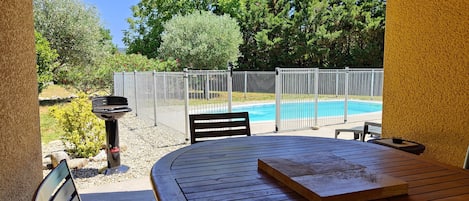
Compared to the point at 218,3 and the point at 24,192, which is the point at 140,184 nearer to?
the point at 24,192

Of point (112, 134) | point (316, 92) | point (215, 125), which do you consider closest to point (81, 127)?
point (112, 134)

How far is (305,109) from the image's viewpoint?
6.97 meters

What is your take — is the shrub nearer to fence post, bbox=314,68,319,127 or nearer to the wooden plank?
the wooden plank

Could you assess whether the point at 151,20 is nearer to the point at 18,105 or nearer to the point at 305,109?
the point at 305,109

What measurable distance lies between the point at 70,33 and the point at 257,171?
1092 cm

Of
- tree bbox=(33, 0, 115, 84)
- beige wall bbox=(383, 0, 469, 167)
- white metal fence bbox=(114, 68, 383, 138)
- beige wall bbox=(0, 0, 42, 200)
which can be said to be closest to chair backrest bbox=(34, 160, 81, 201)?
beige wall bbox=(0, 0, 42, 200)

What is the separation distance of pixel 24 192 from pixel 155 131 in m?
4.51

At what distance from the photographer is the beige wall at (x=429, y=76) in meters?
2.51

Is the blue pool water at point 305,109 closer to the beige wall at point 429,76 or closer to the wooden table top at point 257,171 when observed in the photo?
the beige wall at point 429,76

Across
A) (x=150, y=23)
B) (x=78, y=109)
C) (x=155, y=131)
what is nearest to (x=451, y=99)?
(x=78, y=109)

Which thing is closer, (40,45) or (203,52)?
(40,45)

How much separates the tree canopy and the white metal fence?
614 cm

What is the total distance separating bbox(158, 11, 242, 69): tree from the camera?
1294 cm

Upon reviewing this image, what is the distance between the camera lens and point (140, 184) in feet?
11.7
